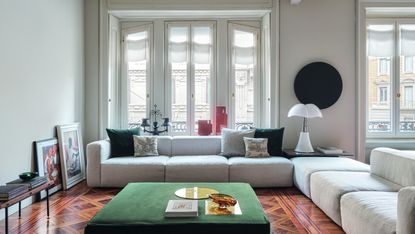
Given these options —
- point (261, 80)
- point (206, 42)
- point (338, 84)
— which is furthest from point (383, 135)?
point (206, 42)

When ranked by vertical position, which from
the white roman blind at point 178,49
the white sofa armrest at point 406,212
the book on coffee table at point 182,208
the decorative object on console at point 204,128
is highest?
the white roman blind at point 178,49

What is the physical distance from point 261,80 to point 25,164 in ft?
12.4

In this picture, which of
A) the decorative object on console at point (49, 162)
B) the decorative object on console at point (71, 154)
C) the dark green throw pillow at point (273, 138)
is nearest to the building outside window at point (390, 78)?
the dark green throw pillow at point (273, 138)

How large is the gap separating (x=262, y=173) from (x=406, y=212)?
2461 mm

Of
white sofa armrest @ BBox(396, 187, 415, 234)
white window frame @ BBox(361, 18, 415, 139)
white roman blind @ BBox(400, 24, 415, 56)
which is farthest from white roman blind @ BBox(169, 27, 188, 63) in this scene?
white sofa armrest @ BBox(396, 187, 415, 234)

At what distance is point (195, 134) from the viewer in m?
5.41

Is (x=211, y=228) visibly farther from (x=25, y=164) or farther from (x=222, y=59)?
(x=222, y=59)

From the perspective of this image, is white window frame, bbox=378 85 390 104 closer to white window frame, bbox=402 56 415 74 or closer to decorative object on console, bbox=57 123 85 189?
white window frame, bbox=402 56 415 74

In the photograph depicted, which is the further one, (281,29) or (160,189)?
(281,29)

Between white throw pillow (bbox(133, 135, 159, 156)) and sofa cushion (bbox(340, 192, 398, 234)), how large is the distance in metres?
2.79

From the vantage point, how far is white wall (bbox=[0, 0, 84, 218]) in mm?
3137

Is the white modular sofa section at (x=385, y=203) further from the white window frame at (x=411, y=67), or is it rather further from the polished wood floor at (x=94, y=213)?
the white window frame at (x=411, y=67)

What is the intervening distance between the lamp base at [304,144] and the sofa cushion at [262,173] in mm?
475

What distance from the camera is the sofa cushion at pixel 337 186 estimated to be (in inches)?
110
